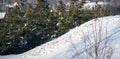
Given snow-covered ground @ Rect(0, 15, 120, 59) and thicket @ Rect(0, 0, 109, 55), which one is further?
thicket @ Rect(0, 0, 109, 55)

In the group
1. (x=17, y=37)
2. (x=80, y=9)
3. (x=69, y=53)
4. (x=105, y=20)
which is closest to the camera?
(x=69, y=53)

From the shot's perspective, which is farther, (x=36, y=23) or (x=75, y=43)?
(x=36, y=23)

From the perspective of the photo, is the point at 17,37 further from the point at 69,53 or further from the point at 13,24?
the point at 69,53

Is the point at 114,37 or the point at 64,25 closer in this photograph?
the point at 114,37

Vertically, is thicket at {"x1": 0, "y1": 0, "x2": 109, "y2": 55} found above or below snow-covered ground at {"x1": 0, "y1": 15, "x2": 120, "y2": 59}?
below

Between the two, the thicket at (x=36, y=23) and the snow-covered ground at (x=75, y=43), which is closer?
the snow-covered ground at (x=75, y=43)

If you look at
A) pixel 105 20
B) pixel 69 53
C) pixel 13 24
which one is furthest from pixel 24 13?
pixel 69 53

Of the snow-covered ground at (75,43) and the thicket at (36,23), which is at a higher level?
the snow-covered ground at (75,43)

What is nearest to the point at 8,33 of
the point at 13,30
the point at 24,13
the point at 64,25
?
the point at 13,30

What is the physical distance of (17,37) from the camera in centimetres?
2780

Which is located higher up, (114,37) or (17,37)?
(114,37)

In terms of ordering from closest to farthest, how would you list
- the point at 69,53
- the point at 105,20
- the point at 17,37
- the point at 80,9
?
the point at 69,53 < the point at 105,20 < the point at 17,37 < the point at 80,9

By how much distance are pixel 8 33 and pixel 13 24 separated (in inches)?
32.7

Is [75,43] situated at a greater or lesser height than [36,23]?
greater
